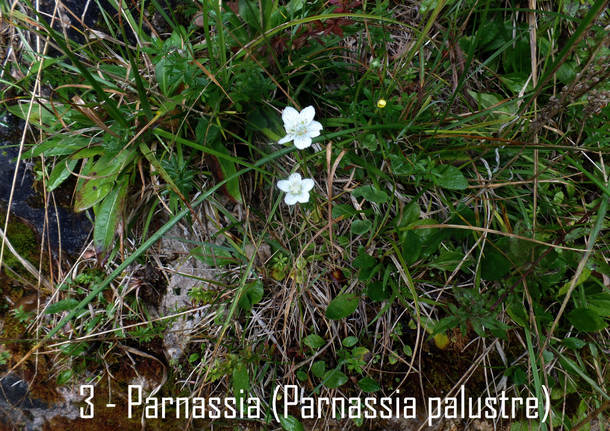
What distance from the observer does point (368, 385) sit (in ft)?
5.68

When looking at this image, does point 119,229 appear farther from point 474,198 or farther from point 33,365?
point 474,198

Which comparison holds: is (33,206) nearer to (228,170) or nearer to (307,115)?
(228,170)

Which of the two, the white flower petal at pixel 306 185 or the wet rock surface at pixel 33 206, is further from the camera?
the wet rock surface at pixel 33 206

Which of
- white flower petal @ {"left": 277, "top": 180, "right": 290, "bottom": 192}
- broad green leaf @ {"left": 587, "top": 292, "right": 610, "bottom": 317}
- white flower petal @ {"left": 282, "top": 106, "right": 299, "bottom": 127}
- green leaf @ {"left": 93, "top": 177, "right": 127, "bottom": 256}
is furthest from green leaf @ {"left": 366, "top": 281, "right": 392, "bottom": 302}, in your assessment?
green leaf @ {"left": 93, "top": 177, "right": 127, "bottom": 256}

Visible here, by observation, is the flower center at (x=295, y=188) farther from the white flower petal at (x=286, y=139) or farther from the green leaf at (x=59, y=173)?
the green leaf at (x=59, y=173)

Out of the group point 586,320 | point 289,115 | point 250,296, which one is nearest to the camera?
point 289,115

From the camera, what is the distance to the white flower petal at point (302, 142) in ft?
4.77

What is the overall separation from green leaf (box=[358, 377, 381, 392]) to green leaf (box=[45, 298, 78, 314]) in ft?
4.82

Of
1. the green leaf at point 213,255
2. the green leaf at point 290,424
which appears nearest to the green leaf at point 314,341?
the green leaf at point 290,424

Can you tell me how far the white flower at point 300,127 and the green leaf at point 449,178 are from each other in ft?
1.87

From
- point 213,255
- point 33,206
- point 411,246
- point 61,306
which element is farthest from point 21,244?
point 411,246

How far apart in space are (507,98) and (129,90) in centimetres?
184

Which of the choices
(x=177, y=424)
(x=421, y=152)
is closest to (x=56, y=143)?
(x=177, y=424)

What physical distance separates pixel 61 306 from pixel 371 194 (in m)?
1.63
